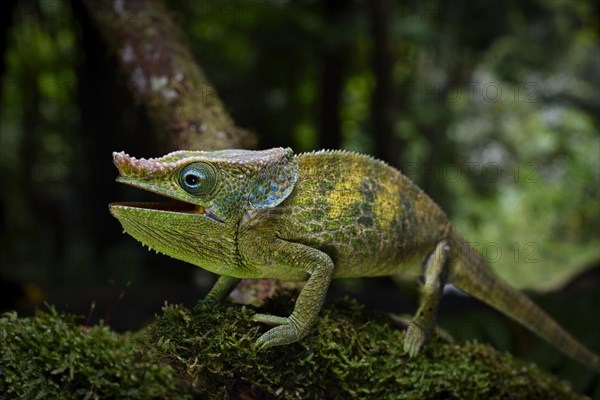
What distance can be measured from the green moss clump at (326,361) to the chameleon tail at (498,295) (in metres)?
0.26

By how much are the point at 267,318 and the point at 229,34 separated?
5516mm

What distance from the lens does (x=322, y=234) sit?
1.87 meters

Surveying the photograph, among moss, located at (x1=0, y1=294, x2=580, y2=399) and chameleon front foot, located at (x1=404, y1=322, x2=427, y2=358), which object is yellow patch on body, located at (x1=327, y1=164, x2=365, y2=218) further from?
chameleon front foot, located at (x1=404, y1=322, x2=427, y2=358)

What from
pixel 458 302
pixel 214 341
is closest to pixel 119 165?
pixel 214 341

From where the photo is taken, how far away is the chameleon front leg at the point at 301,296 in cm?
170

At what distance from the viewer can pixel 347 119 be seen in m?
7.21

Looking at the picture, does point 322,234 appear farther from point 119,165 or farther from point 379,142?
point 379,142

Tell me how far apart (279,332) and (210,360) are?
0.20 meters

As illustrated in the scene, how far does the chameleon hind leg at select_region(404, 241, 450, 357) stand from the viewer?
2080 millimetres

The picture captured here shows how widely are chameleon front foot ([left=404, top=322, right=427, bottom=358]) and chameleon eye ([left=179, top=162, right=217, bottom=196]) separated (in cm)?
87

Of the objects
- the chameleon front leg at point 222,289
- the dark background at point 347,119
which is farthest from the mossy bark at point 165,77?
the dark background at point 347,119

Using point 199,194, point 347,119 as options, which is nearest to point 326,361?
point 199,194

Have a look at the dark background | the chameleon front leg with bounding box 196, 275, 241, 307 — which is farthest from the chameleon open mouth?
the dark background

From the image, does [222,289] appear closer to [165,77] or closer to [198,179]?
[198,179]
